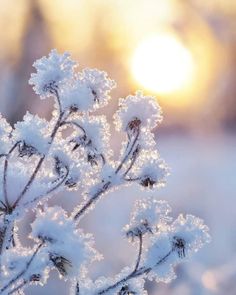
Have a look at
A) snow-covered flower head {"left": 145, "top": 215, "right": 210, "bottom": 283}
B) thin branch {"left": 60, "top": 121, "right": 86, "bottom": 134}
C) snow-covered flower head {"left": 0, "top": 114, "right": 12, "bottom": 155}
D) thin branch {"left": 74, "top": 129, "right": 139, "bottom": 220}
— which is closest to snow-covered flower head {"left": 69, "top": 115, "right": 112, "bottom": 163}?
thin branch {"left": 60, "top": 121, "right": 86, "bottom": 134}

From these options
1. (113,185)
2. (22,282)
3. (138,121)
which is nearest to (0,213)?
(22,282)

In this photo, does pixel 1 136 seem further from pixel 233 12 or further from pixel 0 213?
pixel 233 12

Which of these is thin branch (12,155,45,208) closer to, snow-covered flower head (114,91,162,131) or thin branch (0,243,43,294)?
thin branch (0,243,43,294)

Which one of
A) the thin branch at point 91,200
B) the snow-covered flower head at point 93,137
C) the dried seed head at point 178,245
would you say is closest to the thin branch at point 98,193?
the thin branch at point 91,200

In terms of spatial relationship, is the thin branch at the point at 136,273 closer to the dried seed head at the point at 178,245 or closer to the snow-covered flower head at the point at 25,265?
the dried seed head at the point at 178,245

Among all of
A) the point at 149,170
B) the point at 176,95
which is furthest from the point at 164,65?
the point at 149,170

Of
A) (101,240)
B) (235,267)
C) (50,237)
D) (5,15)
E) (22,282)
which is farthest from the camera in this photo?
(5,15)

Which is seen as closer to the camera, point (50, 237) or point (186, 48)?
point (50, 237)

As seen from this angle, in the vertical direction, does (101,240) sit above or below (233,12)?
below

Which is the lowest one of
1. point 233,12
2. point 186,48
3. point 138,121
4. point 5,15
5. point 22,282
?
point 22,282
